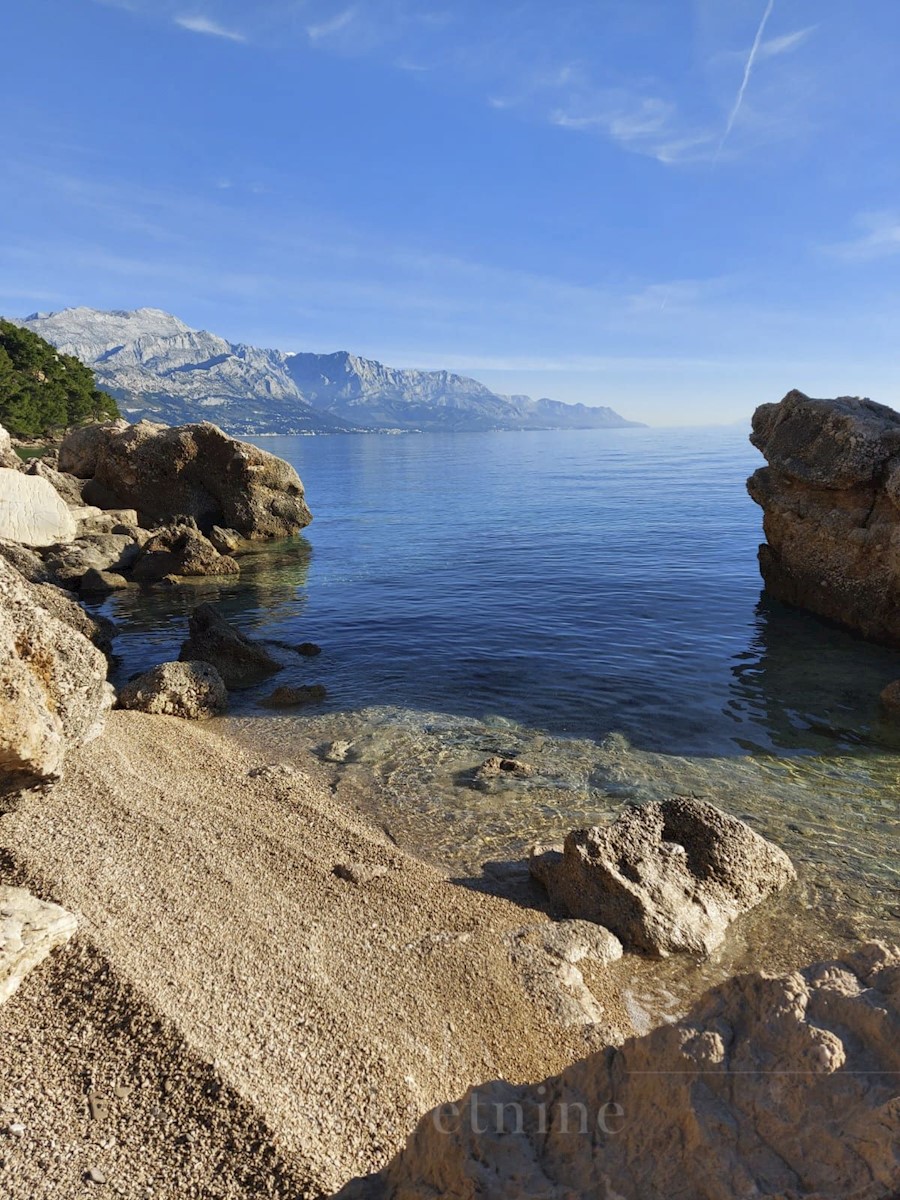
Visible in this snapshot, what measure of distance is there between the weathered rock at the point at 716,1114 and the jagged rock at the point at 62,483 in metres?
41.2

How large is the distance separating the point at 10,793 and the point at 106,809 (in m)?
3.07

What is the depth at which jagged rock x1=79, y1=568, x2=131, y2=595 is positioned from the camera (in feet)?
95.8

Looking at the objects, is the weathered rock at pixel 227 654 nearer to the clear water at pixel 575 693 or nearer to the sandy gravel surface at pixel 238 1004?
the clear water at pixel 575 693

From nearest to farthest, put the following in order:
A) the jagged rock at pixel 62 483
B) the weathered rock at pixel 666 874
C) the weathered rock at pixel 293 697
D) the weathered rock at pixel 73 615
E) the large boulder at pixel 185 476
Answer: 1. the weathered rock at pixel 666 874
2. the weathered rock at pixel 293 697
3. the weathered rock at pixel 73 615
4. the jagged rock at pixel 62 483
5. the large boulder at pixel 185 476

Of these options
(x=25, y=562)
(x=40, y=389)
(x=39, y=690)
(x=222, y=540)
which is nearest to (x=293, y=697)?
(x=39, y=690)

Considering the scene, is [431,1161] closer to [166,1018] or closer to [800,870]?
[166,1018]

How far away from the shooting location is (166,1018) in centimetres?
650

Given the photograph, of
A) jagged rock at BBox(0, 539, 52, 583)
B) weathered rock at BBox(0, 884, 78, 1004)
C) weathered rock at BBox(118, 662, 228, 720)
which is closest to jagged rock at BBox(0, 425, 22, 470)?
jagged rock at BBox(0, 539, 52, 583)

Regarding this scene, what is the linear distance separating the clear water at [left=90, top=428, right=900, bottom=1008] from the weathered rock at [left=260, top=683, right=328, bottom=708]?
1.60 ft

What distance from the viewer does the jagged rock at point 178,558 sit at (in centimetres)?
3189

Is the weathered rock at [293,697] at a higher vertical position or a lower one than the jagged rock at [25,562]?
lower

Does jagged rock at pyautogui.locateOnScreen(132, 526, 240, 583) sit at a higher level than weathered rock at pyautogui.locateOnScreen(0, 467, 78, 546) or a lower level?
lower

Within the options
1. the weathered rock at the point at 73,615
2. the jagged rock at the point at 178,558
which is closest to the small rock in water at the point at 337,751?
the weathered rock at the point at 73,615

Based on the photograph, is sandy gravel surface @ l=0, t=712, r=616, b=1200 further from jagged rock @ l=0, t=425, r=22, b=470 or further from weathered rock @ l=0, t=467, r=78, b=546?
jagged rock @ l=0, t=425, r=22, b=470
